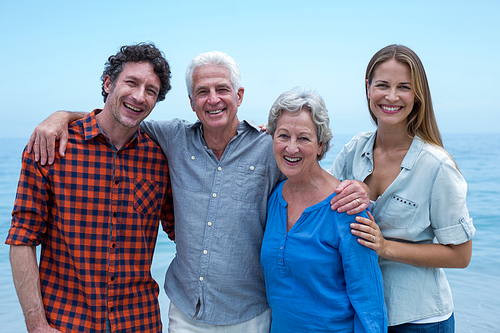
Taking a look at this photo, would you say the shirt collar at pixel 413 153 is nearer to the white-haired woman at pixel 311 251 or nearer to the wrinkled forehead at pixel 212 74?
the white-haired woman at pixel 311 251

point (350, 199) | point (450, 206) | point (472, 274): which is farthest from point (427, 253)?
point (472, 274)

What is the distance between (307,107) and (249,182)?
580 millimetres

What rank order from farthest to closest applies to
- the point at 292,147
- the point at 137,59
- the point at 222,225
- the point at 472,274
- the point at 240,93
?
the point at 472,274 < the point at 240,93 < the point at 137,59 < the point at 222,225 < the point at 292,147

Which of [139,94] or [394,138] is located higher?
[139,94]

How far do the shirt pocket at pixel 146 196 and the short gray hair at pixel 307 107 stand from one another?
2.81 ft

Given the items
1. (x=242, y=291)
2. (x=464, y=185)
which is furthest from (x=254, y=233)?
(x=464, y=185)

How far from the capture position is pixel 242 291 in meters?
2.30

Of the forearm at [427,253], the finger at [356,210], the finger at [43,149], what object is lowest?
the forearm at [427,253]

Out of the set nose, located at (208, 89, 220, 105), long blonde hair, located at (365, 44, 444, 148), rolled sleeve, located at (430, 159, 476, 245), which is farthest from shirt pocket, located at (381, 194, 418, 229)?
nose, located at (208, 89, 220, 105)

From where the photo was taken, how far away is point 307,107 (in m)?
2.04

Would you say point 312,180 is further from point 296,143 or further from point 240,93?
point 240,93

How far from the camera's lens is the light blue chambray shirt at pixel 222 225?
2285 mm

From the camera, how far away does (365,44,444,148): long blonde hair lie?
2.15m

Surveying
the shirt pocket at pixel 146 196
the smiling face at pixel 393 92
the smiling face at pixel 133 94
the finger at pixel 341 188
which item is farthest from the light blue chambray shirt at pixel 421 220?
the smiling face at pixel 133 94
